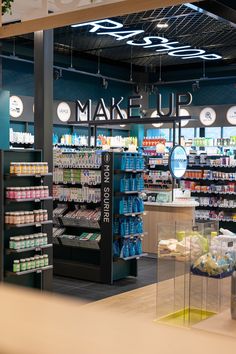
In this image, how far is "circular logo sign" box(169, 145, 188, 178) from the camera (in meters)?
10.6

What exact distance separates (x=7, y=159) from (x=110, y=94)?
11238 mm

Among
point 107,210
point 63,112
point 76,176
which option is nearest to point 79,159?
point 76,176

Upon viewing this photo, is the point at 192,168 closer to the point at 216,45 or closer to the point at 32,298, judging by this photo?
the point at 216,45

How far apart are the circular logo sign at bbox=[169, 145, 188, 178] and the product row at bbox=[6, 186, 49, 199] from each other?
393cm

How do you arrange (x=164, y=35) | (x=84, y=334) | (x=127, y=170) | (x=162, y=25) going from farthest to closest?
1. (x=164, y=35)
2. (x=162, y=25)
3. (x=127, y=170)
4. (x=84, y=334)

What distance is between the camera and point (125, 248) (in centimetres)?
843

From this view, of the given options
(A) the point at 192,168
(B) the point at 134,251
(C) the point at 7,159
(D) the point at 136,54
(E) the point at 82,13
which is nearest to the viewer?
(E) the point at 82,13

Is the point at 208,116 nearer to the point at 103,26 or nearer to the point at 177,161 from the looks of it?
the point at 103,26

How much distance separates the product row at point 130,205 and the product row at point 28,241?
1.52 metres

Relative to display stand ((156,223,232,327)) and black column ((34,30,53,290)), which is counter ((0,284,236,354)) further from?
black column ((34,30,53,290))

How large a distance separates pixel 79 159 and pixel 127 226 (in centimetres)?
139

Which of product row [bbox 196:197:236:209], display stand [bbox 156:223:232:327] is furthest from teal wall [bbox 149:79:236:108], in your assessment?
display stand [bbox 156:223:232:327]

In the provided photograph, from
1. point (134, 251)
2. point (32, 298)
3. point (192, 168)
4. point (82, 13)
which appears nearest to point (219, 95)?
point (192, 168)

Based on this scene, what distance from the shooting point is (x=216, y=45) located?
46.7 feet
